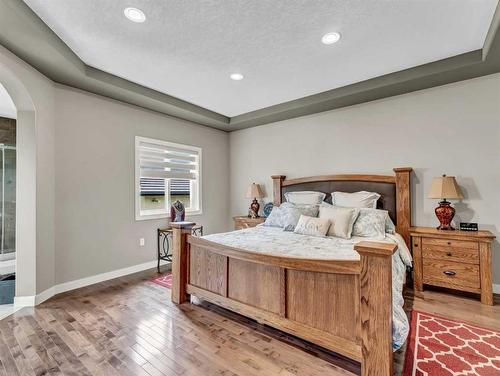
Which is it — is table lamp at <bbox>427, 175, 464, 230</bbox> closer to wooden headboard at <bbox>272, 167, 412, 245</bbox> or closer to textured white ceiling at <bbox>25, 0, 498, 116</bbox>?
wooden headboard at <bbox>272, 167, 412, 245</bbox>

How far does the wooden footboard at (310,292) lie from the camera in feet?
5.05

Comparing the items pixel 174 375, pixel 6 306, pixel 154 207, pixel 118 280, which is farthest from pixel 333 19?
pixel 6 306

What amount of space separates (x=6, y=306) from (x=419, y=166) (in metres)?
5.12

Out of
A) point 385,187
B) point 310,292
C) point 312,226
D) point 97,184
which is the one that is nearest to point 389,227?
point 385,187

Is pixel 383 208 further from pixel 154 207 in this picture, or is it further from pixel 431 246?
pixel 154 207

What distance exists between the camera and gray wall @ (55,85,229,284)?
3.13 m

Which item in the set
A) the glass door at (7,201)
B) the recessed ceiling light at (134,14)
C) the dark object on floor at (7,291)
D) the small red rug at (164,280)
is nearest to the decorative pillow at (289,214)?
the small red rug at (164,280)

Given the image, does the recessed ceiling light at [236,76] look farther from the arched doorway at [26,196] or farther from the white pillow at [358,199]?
the arched doorway at [26,196]

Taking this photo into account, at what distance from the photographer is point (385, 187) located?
11.5 feet

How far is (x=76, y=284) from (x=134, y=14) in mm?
3113

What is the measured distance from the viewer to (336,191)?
3.87 m

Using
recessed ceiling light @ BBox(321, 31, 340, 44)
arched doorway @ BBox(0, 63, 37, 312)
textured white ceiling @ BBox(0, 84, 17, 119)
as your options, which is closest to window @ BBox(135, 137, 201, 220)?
arched doorway @ BBox(0, 63, 37, 312)

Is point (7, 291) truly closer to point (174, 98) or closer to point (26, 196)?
point (26, 196)

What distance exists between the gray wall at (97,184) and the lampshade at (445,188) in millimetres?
3880
